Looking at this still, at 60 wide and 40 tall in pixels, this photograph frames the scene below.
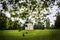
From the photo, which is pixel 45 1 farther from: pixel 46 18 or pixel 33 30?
pixel 33 30

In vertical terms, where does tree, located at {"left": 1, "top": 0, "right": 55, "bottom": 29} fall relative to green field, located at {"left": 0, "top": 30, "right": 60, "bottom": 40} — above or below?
above

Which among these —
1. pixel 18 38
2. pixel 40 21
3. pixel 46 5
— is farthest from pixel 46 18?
pixel 18 38

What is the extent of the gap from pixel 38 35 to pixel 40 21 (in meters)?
0.24

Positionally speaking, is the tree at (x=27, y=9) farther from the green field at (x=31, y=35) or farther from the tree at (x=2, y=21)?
the green field at (x=31, y=35)

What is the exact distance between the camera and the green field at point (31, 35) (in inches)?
64.3

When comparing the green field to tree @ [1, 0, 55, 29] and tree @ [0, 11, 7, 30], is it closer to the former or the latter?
tree @ [0, 11, 7, 30]

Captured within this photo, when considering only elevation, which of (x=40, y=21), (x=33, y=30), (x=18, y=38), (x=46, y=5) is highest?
(x=46, y=5)

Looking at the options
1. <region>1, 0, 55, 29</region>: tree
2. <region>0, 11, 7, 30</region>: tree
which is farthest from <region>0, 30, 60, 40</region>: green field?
<region>1, 0, 55, 29</region>: tree

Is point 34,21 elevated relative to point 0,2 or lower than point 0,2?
lower

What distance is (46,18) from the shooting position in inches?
Result: 68.0

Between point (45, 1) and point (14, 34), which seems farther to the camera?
point (45, 1)

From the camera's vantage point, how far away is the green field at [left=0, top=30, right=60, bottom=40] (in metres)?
1.63

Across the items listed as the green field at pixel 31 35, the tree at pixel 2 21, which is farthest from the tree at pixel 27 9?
the green field at pixel 31 35

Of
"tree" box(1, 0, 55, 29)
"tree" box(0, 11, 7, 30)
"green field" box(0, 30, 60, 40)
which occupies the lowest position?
"green field" box(0, 30, 60, 40)
